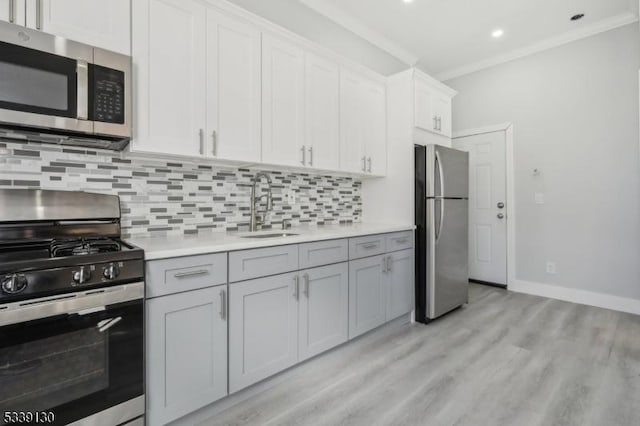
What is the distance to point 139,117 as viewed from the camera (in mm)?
1644

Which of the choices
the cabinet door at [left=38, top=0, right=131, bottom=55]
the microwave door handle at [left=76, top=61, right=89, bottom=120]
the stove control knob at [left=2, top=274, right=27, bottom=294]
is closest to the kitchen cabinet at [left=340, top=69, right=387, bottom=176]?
the cabinet door at [left=38, top=0, right=131, bottom=55]

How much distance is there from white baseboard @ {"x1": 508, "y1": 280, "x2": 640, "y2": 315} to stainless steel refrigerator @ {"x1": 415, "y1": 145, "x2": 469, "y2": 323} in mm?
1384

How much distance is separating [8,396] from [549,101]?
4.96 meters

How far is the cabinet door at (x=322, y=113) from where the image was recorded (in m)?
2.46

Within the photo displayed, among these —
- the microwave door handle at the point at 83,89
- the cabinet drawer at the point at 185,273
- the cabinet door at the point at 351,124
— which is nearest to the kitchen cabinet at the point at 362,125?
the cabinet door at the point at 351,124

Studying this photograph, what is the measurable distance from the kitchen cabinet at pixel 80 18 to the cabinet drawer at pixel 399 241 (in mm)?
2223

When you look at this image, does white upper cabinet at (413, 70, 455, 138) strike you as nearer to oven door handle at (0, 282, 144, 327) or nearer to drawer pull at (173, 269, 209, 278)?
drawer pull at (173, 269, 209, 278)

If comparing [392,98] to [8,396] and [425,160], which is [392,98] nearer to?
[425,160]

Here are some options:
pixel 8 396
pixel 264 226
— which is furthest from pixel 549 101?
pixel 8 396

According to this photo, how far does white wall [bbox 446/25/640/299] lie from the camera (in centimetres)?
318

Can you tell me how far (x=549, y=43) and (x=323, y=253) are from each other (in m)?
3.77

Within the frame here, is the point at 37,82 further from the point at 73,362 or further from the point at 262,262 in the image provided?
the point at 262,262

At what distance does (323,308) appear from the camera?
2.16 metres

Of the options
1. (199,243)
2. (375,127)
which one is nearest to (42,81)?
(199,243)
